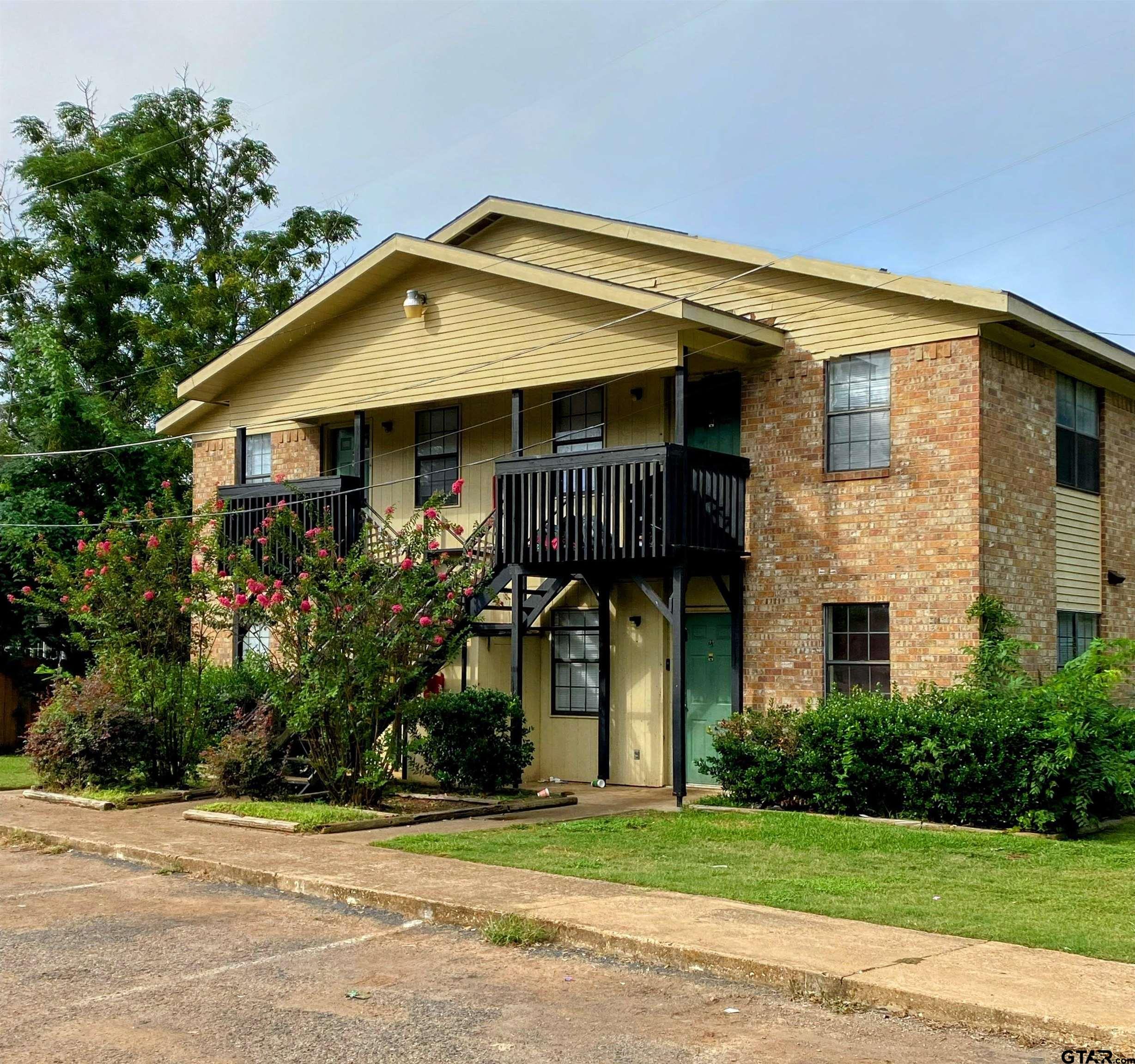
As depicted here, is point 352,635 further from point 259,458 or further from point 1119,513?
point 1119,513

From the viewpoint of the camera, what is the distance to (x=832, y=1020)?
6754 mm

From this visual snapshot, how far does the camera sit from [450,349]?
18.9 meters

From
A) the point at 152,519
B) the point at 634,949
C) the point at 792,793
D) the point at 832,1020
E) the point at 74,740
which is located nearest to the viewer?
the point at 832,1020

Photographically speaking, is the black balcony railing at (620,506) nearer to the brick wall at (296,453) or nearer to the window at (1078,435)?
the window at (1078,435)

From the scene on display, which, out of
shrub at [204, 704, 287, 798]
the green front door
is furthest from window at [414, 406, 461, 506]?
shrub at [204, 704, 287, 798]

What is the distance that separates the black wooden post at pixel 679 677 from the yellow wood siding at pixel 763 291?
3.56m

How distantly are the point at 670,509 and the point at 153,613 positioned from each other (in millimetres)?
6960

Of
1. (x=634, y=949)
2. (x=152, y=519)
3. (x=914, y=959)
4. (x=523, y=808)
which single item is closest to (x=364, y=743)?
(x=523, y=808)

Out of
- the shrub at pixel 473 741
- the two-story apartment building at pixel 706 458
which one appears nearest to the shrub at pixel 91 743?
the two-story apartment building at pixel 706 458

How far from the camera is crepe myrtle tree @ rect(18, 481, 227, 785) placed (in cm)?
1709

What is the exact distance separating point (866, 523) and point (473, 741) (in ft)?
17.8

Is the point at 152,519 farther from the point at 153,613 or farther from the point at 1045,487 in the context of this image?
the point at 1045,487

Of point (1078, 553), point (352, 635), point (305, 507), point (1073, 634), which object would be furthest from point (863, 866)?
point (305, 507)

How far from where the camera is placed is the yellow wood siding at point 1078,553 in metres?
17.4
